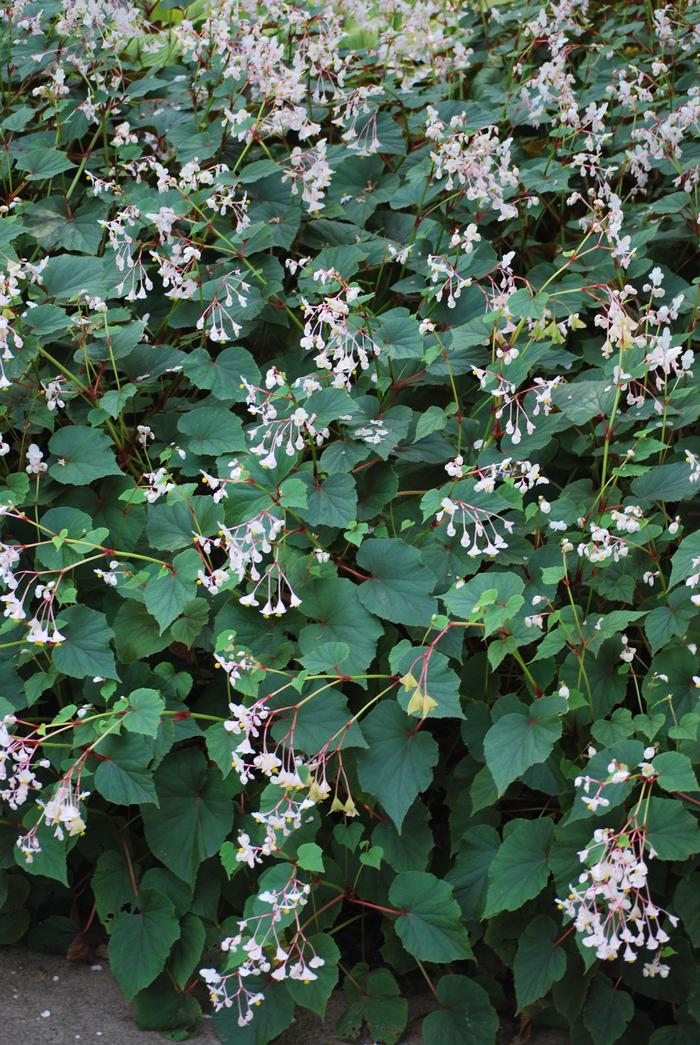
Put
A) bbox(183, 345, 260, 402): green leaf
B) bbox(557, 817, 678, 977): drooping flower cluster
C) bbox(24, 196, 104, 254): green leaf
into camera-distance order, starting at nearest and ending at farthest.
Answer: bbox(557, 817, 678, 977): drooping flower cluster, bbox(183, 345, 260, 402): green leaf, bbox(24, 196, 104, 254): green leaf

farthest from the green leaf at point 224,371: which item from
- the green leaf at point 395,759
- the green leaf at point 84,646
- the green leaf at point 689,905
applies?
the green leaf at point 689,905

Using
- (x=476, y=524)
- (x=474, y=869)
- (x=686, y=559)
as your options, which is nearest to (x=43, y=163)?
(x=476, y=524)

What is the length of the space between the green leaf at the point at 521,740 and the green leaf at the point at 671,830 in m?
0.22

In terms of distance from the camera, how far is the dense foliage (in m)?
2.04

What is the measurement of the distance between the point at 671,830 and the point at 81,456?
1601 mm

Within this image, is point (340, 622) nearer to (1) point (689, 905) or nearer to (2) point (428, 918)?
(2) point (428, 918)

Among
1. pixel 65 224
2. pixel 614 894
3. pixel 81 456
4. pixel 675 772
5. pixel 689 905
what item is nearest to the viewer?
pixel 614 894

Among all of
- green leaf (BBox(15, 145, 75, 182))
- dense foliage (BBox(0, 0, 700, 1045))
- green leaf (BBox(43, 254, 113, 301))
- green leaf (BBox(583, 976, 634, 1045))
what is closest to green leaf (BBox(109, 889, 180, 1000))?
dense foliage (BBox(0, 0, 700, 1045))

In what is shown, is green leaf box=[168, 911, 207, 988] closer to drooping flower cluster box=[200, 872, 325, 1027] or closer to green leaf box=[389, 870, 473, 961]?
drooping flower cluster box=[200, 872, 325, 1027]

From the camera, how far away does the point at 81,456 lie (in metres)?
2.59

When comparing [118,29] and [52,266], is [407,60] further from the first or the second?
[52,266]

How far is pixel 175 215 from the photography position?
265 cm

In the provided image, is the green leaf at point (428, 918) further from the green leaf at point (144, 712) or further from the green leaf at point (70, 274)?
the green leaf at point (70, 274)

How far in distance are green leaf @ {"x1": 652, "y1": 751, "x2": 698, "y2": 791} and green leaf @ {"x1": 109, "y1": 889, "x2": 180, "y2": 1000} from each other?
1.06 meters
